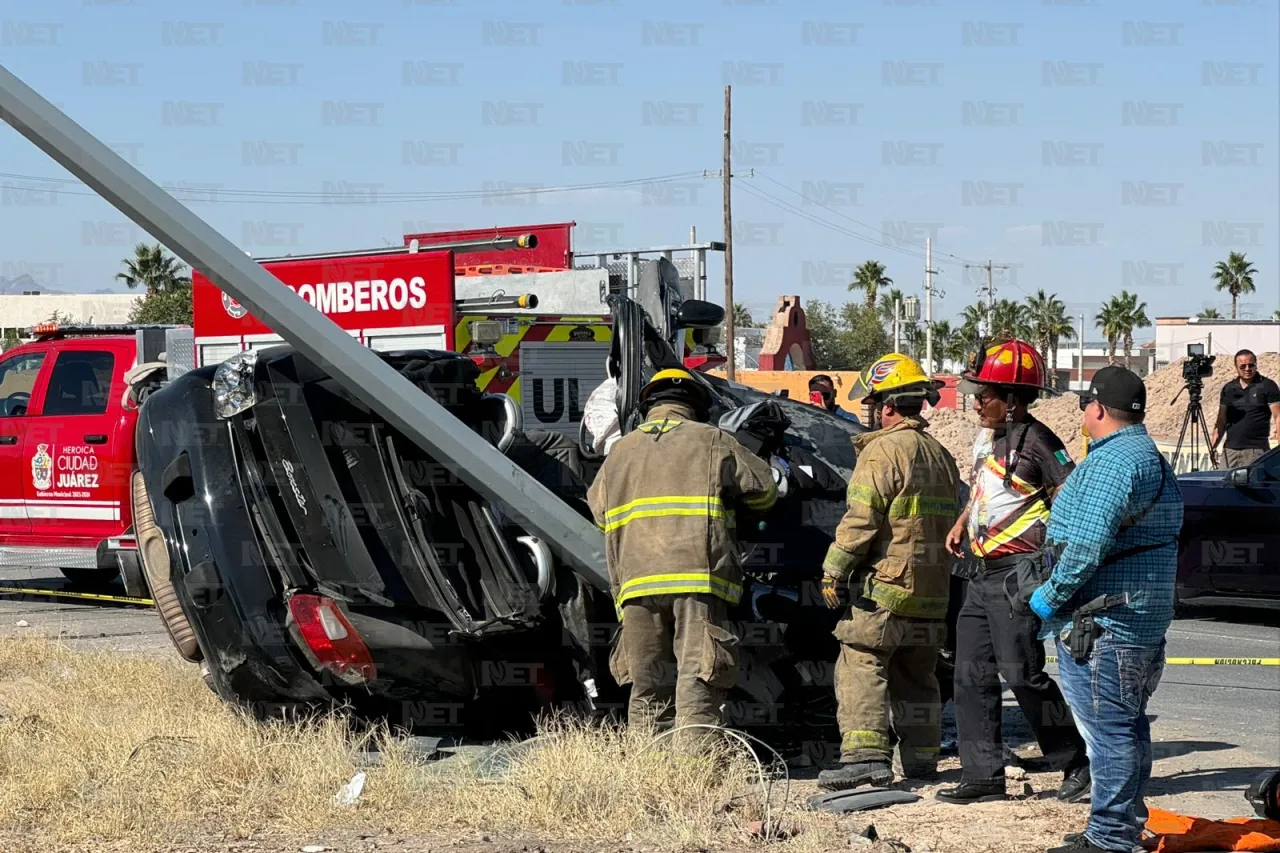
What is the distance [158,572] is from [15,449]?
22.0 ft

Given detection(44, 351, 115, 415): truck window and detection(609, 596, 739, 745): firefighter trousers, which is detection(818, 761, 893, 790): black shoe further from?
detection(44, 351, 115, 415): truck window

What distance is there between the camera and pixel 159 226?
5996mm

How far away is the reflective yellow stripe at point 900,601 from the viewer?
6.22 metres

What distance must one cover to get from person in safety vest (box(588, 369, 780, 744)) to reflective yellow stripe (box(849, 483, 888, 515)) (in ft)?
Answer: 1.15

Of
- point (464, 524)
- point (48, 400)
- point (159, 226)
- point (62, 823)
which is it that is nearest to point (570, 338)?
point (48, 400)

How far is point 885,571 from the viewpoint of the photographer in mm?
6238

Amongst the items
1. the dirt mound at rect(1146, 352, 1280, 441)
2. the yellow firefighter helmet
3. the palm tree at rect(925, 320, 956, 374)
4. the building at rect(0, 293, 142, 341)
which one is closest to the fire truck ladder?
the yellow firefighter helmet

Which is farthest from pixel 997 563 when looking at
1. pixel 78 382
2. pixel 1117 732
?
pixel 78 382

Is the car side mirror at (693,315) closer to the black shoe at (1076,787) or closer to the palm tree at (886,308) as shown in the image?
the black shoe at (1076,787)

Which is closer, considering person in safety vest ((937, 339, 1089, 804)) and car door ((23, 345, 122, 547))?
person in safety vest ((937, 339, 1089, 804))

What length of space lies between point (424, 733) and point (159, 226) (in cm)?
233

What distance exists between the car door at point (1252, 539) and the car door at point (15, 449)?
29.7 ft

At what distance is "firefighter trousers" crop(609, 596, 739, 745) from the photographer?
19.6 feet

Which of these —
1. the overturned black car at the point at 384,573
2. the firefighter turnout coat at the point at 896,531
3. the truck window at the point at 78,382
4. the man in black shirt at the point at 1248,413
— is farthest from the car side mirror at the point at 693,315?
the man in black shirt at the point at 1248,413
